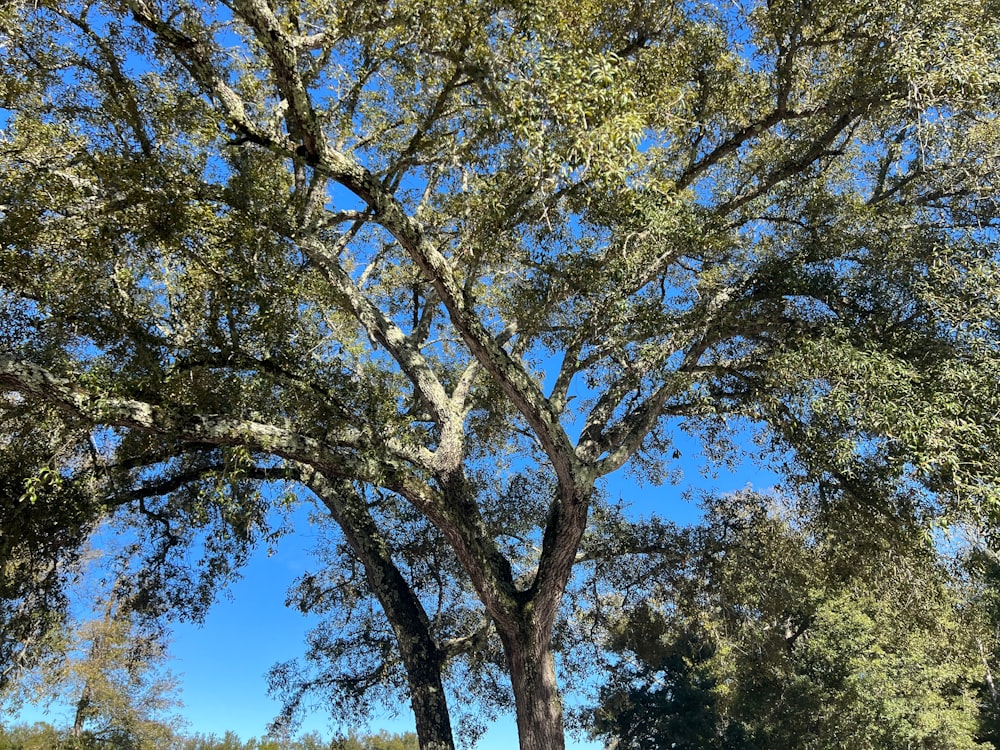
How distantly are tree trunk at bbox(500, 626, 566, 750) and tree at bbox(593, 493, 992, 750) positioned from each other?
402 centimetres

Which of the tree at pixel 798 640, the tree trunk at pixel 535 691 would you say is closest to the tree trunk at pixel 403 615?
the tree trunk at pixel 535 691

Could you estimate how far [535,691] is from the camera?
6777 mm

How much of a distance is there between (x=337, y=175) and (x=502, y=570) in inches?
184

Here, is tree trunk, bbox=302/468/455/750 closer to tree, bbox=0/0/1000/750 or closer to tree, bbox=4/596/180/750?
tree, bbox=0/0/1000/750

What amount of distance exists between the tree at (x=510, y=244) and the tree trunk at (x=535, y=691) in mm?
33

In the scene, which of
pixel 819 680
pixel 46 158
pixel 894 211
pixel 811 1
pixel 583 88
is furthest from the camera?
pixel 819 680

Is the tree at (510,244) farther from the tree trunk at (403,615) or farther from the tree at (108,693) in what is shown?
the tree at (108,693)

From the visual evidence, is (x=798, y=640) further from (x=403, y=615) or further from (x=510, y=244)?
(x=510, y=244)

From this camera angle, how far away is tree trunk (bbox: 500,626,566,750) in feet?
21.7

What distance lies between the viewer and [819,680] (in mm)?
16281

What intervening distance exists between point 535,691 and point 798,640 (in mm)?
12327

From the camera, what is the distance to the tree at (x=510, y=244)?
5.29 metres

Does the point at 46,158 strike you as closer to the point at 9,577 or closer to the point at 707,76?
the point at 9,577

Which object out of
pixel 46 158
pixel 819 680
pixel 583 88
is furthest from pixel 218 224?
pixel 819 680
